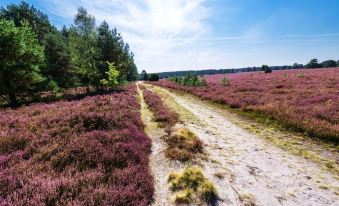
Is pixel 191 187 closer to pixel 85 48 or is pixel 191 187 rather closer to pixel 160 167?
pixel 160 167

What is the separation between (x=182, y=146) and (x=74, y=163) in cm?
424

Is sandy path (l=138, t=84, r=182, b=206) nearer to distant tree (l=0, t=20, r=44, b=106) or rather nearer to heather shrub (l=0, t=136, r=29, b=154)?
heather shrub (l=0, t=136, r=29, b=154)

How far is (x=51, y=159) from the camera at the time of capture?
706cm

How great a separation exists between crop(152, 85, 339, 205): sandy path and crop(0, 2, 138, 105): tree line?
18.2 meters

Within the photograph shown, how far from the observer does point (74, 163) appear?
6922 mm

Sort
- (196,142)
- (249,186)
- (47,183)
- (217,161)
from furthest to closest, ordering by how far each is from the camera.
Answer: (196,142)
(217,161)
(249,186)
(47,183)

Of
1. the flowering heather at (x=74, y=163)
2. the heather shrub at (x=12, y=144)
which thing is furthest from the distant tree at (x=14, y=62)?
the heather shrub at (x=12, y=144)

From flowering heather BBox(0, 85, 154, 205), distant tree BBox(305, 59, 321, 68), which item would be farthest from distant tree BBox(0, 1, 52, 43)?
distant tree BBox(305, 59, 321, 68)

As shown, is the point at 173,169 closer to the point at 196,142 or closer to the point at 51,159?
the point at 196,142

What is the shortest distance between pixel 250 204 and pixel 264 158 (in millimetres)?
3595

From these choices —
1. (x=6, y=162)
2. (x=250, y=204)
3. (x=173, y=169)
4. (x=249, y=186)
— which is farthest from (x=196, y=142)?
(x=6, y=162)

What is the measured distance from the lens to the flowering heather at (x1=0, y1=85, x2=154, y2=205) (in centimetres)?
514

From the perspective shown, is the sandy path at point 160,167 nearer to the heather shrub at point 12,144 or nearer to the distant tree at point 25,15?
the heather shrub at point 12,144

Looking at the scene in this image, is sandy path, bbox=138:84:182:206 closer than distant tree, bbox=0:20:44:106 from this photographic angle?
Yes
